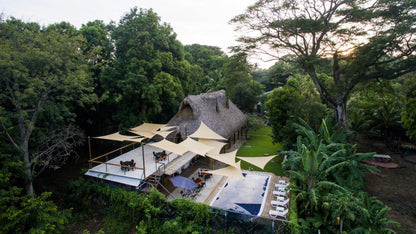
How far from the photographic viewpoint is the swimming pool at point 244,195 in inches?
461

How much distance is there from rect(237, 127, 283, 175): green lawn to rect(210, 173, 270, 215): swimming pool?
1.53m

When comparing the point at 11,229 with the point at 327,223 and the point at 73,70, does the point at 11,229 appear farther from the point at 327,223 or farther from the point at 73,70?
the point at 327,223

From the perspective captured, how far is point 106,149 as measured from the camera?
2223 centimetres

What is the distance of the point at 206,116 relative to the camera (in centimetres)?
1939

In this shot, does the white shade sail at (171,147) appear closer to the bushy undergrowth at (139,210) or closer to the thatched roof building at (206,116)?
the bushy undergrowth at (139,210)

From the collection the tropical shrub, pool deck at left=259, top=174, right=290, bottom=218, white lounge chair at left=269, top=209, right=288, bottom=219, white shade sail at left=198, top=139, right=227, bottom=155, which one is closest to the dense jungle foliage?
the tropical shrub

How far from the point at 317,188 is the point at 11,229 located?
504 inches

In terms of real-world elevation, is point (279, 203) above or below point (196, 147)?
below

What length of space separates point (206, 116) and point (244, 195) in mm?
8035

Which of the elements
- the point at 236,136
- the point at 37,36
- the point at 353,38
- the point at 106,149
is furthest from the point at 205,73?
the point at 37,36

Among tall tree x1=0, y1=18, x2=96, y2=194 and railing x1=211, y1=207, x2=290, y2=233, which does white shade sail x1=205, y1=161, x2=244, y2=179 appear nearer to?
railing x1=211, y1=207, x2=290, y2=233

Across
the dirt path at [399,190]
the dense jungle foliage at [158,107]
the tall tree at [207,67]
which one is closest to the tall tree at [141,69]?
the dense jungle foliage at [158,107]

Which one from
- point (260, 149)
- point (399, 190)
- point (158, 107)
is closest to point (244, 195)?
point (260, 149)

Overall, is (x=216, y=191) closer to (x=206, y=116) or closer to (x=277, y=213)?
(x=277, y=213)
